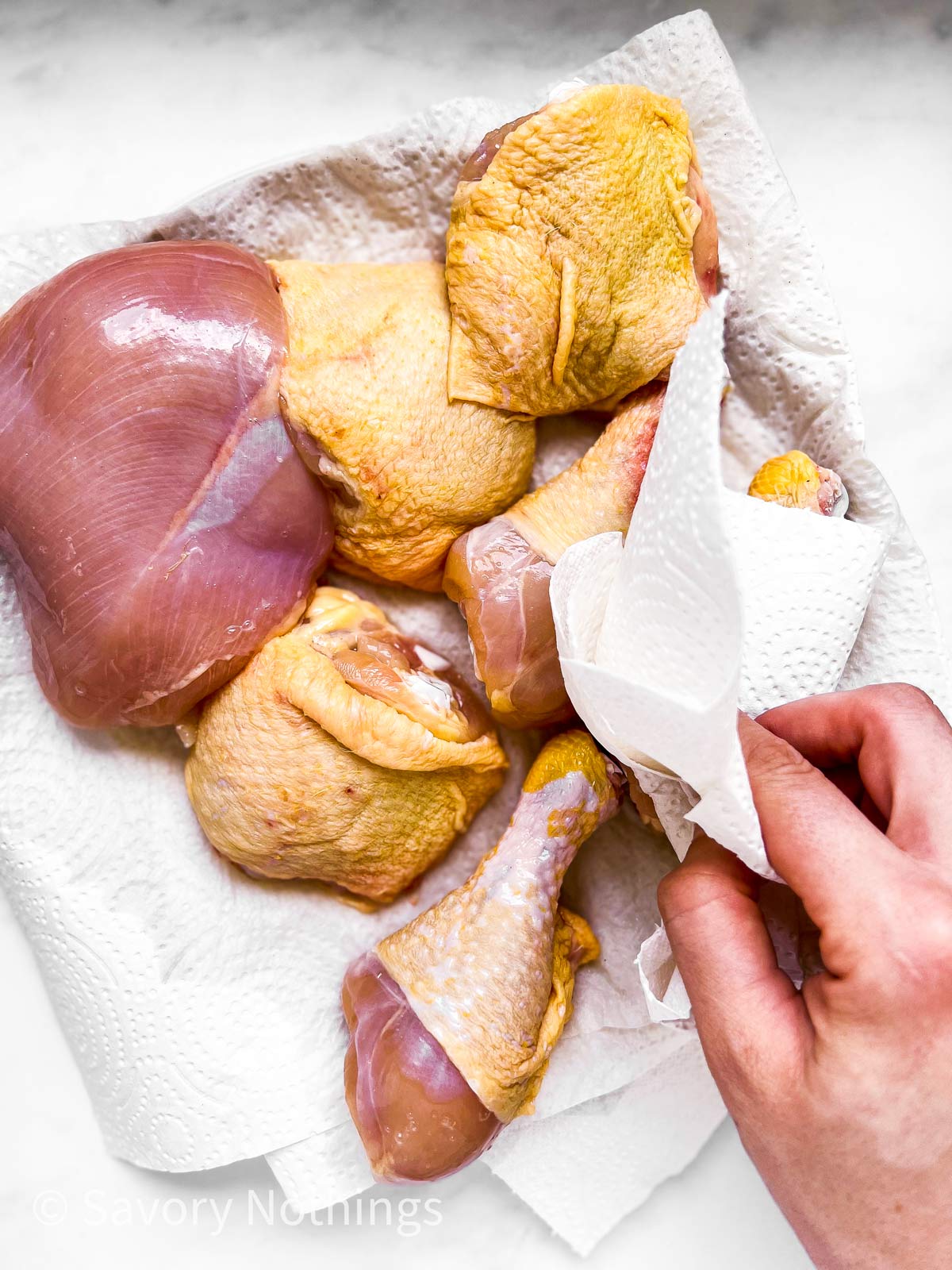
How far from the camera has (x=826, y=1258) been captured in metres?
0.79

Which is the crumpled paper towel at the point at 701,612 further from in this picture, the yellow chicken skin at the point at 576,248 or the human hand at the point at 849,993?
the yellow chicken skin at the point at 576,248

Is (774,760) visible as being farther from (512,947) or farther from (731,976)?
(512,947)

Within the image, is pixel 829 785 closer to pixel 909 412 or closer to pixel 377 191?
pixel 909 412

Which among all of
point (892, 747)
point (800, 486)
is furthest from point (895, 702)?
point (800, 486)

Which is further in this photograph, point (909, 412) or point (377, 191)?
point (909, 412)

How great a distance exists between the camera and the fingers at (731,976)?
0.75 m

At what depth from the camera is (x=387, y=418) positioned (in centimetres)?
98

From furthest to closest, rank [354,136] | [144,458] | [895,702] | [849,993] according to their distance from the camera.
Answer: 1. [354,136]
2. [144,458]
3. [895,702]
4. [849,993]

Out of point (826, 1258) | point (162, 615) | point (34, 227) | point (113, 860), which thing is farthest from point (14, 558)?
point (826, 1258)

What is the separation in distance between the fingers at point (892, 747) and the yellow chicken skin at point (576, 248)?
398 millimetres

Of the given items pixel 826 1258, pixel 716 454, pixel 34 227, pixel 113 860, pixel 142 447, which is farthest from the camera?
pixel 34 227

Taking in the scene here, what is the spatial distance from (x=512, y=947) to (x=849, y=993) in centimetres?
38

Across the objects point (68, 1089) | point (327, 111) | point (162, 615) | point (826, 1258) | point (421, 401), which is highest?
point (327, 111)

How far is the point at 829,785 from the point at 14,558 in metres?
0.80
